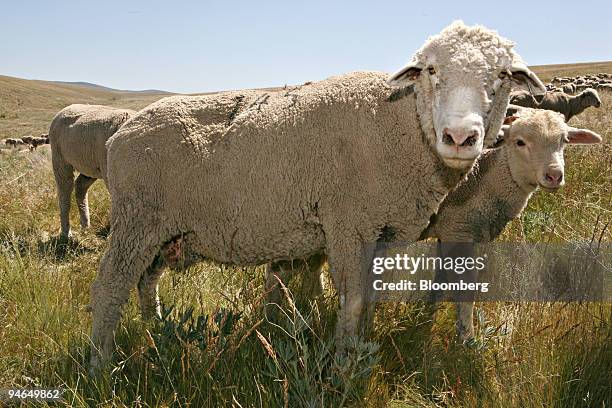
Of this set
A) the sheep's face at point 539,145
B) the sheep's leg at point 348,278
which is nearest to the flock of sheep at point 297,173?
the sheep's leg at point 348,278

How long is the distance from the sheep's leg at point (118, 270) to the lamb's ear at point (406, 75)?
72.6 inches

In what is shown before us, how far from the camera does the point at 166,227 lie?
138 inches

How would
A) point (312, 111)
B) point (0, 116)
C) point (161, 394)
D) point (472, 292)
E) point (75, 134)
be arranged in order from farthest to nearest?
point (0, 116) < point (75, 134) < point (472, 292) < point (312, 111) < point (161, 394)

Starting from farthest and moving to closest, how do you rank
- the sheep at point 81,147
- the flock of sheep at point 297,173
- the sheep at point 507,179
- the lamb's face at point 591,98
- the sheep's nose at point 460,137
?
1. the lamb's face at point 591,98
2. the sheep at point 81,147
3. the sheep at point 507,179
4. the flock of sheep at point 297,173
5. the sheep's nose at point 460,137

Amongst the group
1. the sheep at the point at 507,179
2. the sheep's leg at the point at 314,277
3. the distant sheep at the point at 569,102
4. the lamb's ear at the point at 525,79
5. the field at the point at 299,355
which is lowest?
the field at the point at 299,355

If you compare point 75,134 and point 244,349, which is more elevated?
point 75,134

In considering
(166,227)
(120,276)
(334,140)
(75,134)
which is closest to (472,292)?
(334,140)

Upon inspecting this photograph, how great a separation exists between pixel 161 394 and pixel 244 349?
56 cm

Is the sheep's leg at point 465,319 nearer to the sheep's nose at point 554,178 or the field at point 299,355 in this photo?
the field at point 299,355

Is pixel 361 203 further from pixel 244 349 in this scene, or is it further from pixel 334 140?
pixel 244 349

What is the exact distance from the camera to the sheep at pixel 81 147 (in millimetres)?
6961

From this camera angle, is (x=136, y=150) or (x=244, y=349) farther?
(x=136, y=150)

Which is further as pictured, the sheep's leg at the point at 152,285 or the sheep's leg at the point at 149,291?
the sheep's leg at the point at 149,291

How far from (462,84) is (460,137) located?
33cm
